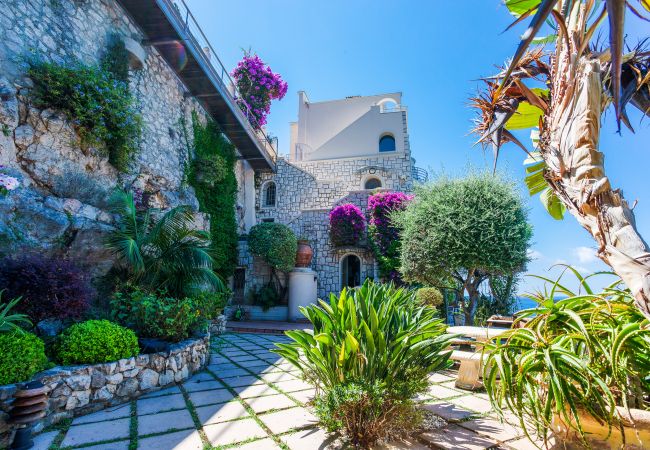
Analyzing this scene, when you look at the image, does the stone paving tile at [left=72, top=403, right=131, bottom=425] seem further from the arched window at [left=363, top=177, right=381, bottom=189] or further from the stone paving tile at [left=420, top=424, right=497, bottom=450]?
the arched window at [left=363, top=177, right=381, bottom=189]

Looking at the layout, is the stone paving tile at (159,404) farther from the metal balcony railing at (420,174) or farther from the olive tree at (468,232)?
the metal balcony railing at (420,174)

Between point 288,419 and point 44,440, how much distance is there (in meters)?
1.87

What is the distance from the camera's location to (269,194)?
15492mm

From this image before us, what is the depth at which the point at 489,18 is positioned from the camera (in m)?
2.06

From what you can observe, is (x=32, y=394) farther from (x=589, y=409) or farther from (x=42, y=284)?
(x=589, y=409)

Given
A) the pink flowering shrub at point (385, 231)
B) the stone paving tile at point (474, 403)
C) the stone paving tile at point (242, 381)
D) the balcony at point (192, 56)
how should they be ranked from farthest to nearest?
the pink flowering shrub at point (385, 231)
the balcony at point (192, 56)
the stone paving tile at point (242, 381)
the stone paving tile at point (474, 403)

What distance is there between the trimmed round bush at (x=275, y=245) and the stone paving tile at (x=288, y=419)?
8.05m

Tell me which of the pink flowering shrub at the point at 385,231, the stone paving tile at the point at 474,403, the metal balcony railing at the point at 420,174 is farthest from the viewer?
the metal balcony railing at the point at 420,174

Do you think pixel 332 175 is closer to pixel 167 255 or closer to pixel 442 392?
pixel 167 255

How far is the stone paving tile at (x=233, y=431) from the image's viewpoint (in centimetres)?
248

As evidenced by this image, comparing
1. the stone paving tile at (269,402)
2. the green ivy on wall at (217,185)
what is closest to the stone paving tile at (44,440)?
the stone paving tile at (269,402)

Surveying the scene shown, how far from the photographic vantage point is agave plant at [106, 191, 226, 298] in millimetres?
5266

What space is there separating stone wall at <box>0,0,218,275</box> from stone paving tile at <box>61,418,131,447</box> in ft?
8.56

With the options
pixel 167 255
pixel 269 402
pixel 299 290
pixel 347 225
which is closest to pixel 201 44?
pixel 167 255
